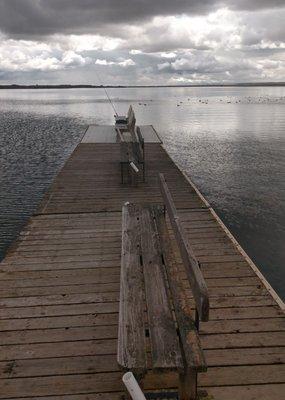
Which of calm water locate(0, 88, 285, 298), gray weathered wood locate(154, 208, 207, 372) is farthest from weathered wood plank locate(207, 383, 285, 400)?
calm water locate(0, 88, 285, 298)

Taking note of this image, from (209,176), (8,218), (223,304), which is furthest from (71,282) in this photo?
(209,176)

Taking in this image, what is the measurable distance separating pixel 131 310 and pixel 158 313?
0.32m

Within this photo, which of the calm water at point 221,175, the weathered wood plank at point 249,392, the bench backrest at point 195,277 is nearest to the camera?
the bench backrest at point 195,277

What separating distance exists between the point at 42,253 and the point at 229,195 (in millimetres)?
11291

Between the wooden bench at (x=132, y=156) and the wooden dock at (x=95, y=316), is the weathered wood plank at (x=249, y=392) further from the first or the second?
the wooden bench at (x=132, y=156)

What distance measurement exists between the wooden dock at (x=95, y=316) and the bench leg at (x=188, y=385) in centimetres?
60

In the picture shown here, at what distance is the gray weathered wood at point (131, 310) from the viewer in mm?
3508

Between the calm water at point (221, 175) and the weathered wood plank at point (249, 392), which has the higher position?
the weathered wood plank at point (249, 392)

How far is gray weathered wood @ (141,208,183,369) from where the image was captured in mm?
3480

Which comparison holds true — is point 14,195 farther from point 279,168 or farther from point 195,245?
point 279,168

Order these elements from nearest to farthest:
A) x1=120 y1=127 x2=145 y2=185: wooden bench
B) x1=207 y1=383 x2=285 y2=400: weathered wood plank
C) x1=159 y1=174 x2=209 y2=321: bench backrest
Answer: x1=159 y1=174 x2=209 y2=321: bench backrest < x1=207 y1=383 x2=285 y2=400: weathered wood plank < x1=120 y1=127 x2=145 y2=185: wooden bench

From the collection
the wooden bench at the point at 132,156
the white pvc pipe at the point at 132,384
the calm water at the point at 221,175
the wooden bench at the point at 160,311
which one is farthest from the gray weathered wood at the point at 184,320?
the wooden bench at the point at 132,156

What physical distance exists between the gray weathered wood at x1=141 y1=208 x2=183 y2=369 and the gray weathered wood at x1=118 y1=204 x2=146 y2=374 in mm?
96

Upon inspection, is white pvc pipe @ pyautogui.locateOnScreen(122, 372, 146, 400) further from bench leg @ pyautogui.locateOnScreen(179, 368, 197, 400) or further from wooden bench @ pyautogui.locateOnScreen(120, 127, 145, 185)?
wooden bench @ pyautogui.locateOnScreen(120, 127, 145, 185)
